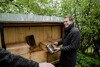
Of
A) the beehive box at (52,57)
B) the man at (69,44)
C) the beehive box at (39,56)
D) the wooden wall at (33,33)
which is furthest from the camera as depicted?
the man at (69,44)

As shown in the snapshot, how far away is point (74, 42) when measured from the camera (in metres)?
4.95

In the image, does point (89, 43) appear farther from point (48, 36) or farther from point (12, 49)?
point (12, 49)

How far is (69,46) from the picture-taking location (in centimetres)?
494

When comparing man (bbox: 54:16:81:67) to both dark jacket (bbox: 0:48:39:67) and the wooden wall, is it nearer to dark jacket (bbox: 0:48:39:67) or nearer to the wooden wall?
the wooden wall

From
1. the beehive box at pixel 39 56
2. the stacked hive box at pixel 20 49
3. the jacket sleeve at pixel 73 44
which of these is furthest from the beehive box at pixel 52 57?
the stacked hive box at pixel 20 49

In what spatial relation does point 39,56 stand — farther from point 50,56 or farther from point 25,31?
point 25,31

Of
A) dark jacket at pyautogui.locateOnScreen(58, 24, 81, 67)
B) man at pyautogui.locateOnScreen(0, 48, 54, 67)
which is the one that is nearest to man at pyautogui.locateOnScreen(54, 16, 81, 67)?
dark jacket at pyautogui.locateOnScreen(58, 24, 81, 67)

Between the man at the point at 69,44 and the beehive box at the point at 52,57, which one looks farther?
the man at the point at 69,44

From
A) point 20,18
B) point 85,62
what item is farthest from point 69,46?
point 85,62

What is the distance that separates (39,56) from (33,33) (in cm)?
61

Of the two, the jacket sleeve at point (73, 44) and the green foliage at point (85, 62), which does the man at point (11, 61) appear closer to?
the jacket sleeve at point (73, 44)

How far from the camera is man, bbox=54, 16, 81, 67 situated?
4945 mm

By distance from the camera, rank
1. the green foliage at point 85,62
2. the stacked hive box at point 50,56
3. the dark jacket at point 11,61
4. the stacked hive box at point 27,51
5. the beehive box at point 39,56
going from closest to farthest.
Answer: the dark jacket at point 11,61, the stacked hive box at point 27,51, the beehive box at point 39,56, the stacked hive box at point 50,56, the green foliage at point 85,62

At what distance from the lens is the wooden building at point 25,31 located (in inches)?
146
